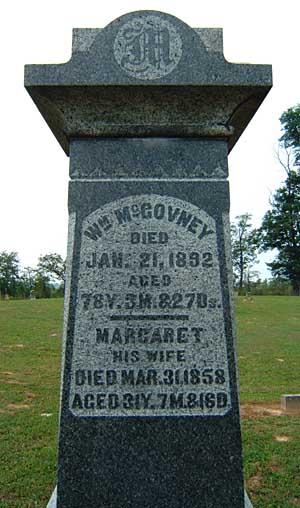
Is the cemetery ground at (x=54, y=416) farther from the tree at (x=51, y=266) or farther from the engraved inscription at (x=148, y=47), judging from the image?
the tree at (x=51, y=266)

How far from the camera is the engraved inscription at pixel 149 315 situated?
317 centimetres

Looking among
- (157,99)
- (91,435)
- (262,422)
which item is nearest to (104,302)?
(91,435)

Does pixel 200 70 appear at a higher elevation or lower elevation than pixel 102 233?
higher

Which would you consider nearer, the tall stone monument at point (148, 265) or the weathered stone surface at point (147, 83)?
the tall stone monument at point (148, 265)

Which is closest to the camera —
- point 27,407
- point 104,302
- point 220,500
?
point 220,500

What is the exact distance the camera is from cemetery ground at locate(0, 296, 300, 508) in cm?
433

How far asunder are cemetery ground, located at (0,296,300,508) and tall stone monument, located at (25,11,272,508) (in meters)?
1.28

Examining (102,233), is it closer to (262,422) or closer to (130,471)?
(130,471)

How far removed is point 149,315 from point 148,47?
5.99 ft

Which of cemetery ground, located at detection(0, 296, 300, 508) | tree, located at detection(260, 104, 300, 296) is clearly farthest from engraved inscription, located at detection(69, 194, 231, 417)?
tree, located at detection(260, 104, 300, 296)

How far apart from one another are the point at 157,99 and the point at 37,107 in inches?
34.9

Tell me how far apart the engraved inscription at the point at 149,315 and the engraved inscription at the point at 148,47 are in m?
0.87

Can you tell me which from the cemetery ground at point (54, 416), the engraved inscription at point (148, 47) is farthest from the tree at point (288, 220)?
the engraved inscription at point (148, 47)

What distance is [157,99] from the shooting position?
336 cm
